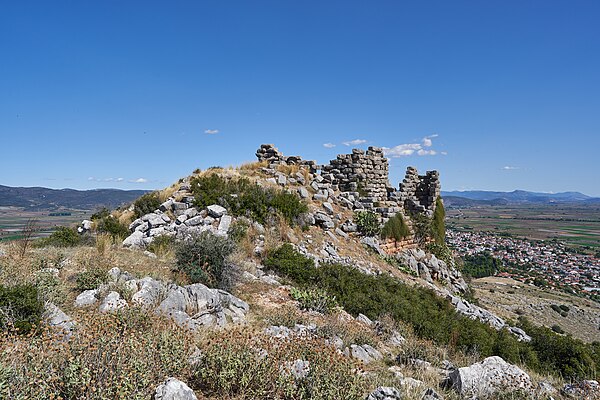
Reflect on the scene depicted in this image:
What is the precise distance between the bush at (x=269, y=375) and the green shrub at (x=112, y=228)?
33.5 feet

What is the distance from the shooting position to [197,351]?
185 inches

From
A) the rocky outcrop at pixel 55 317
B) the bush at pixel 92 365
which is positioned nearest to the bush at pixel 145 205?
the rocky outcrop at pixel 55 317

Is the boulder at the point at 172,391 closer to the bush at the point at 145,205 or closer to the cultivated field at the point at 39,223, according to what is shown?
the cultivated field at the point at 39,223

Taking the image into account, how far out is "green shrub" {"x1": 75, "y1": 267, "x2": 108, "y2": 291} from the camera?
6910 millimetres

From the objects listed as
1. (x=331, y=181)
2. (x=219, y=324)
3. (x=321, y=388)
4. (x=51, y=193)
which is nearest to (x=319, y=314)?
(x=219, y=324)

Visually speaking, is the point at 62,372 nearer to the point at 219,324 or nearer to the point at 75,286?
the point at 219,324

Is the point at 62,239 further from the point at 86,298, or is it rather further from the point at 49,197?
the point at 49,197

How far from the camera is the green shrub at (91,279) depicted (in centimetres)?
691

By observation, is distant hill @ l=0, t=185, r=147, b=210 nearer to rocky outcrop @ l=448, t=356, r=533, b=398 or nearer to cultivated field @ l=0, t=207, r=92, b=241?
cultivated field @ l=0, t=207, r=92, b=241

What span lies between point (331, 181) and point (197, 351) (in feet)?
50.2

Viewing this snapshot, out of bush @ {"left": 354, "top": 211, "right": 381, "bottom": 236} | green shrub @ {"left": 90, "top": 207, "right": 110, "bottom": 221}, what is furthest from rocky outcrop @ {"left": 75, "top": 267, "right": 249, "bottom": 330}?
bush @ {"left": 354, "top": 211, "right": 381, "bottom": 236}

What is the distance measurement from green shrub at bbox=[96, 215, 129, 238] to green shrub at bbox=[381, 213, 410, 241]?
11.0 metres

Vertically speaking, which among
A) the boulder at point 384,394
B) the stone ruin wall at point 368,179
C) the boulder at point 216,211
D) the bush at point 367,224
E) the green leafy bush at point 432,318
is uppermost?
the stone ruin wall at point 368,179

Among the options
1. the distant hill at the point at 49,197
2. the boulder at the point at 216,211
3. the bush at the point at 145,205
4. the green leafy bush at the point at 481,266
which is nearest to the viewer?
the boulder at the point at 216,211
